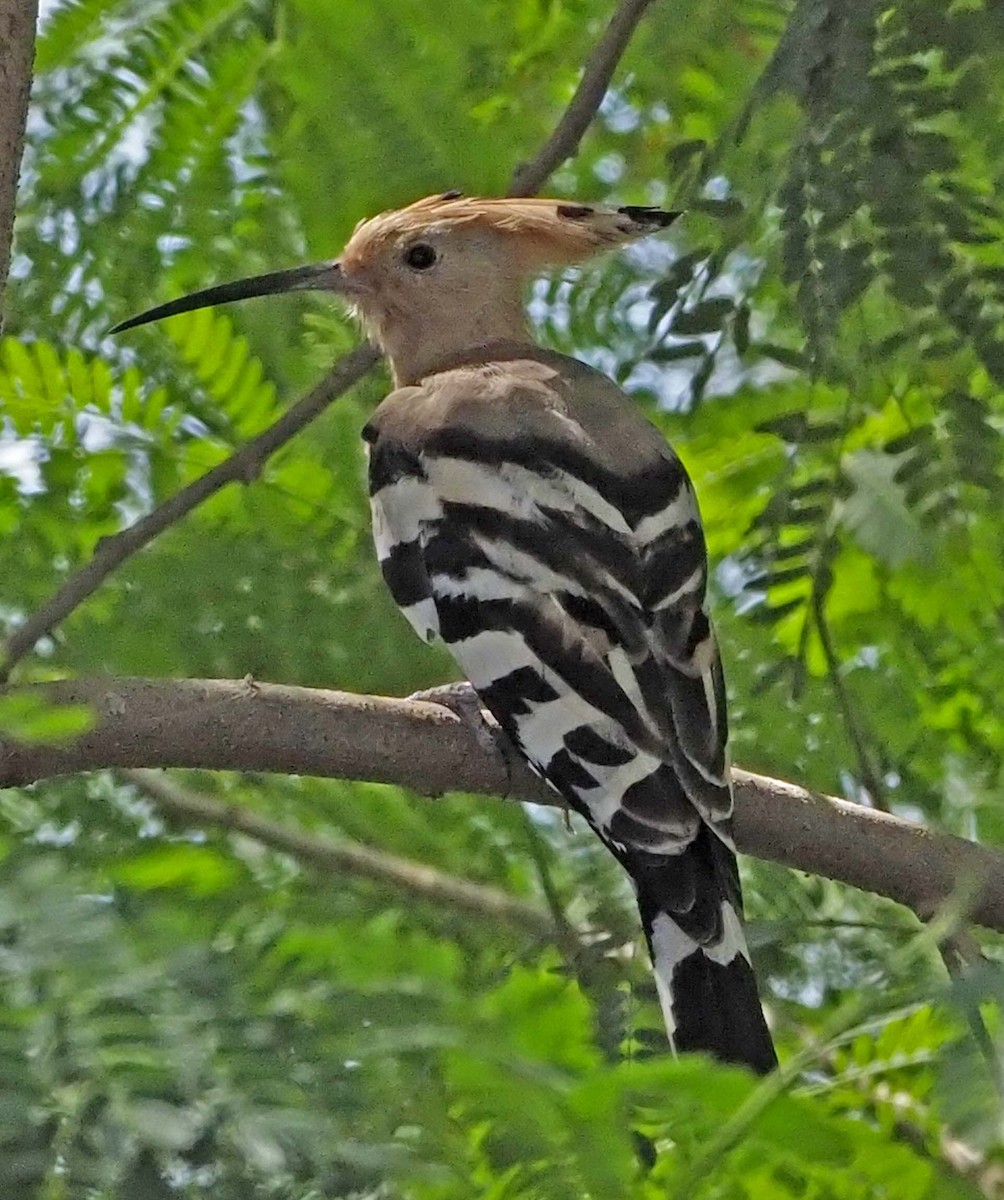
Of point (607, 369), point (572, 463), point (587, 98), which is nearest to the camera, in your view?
point (587, 98)

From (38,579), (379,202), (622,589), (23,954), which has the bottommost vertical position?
(23,954)

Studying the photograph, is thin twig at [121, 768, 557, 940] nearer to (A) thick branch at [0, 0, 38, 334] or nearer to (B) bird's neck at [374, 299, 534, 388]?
(A) thick branch at [0, 0, 38, 334]

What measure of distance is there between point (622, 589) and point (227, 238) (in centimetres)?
46

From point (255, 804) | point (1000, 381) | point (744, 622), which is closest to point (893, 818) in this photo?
point (744, 622)

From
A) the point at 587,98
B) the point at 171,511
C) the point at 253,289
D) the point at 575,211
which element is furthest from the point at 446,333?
the point at 171,511

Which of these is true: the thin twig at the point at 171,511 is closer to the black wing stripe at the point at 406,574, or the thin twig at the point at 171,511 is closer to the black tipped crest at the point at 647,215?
the black wing stripe at the point at 406,574

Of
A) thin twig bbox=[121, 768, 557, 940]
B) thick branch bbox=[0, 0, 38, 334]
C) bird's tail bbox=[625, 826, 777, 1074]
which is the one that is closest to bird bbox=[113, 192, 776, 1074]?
bird's tail bbox=[625, 826, 777, 1074]

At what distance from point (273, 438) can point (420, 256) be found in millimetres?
565

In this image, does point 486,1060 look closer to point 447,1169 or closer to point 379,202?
point 447,1169

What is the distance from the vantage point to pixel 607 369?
1.53 m

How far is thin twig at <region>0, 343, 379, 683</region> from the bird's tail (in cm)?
40

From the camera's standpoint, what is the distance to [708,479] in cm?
138

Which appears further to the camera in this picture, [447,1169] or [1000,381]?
[1000,381]

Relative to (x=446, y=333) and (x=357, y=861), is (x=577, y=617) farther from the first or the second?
(x=446, y=333)
